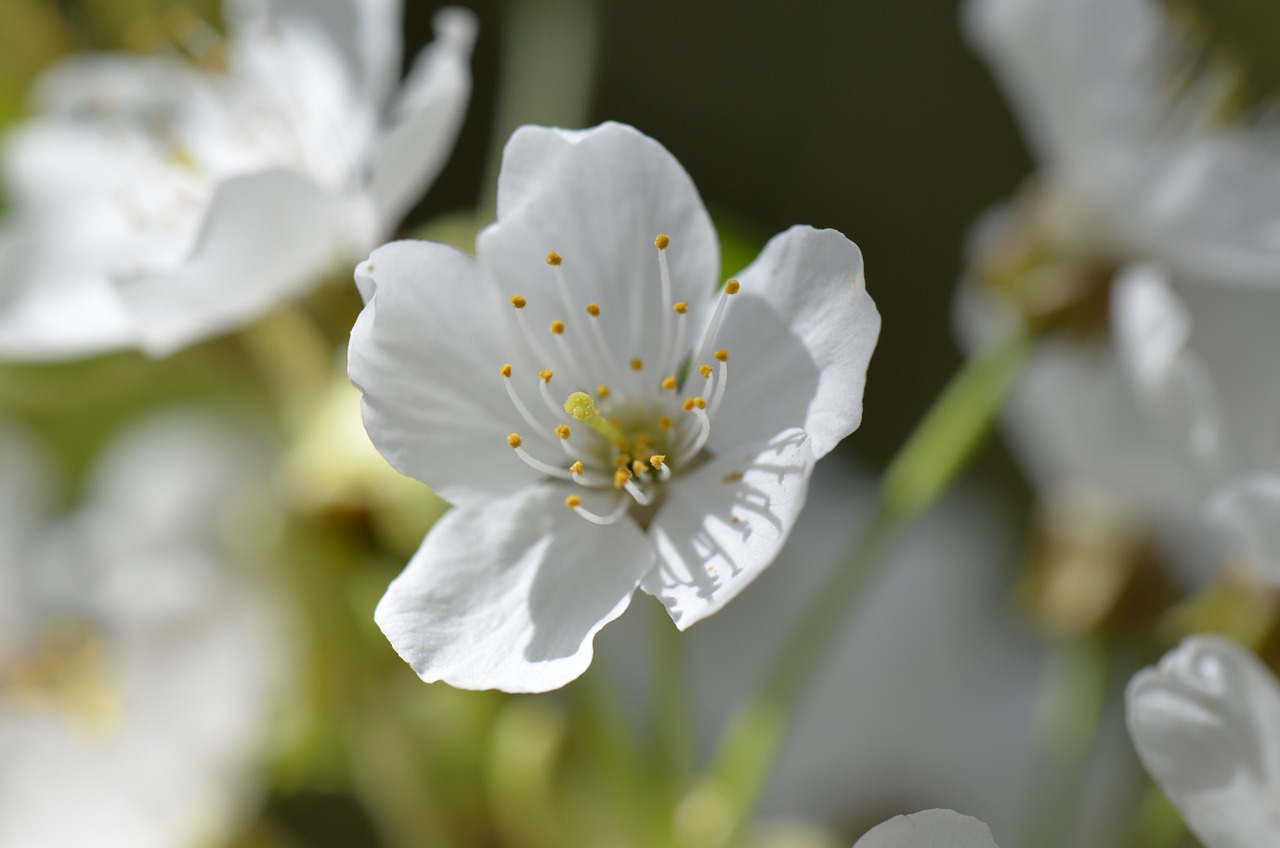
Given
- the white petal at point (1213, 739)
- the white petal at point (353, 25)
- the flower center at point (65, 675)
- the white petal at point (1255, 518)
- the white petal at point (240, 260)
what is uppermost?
the white petal at point (353, 25)

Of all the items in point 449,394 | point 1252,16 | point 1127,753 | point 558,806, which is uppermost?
point 449,394

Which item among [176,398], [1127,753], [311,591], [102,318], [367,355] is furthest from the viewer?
[176,398]

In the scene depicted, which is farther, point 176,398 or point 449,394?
point 176,398

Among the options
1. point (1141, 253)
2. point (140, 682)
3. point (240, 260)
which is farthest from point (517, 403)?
point (140, 682)

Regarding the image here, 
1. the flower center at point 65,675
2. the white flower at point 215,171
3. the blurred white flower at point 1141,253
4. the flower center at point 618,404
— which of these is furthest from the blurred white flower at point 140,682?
the blurred white flower at point 1141,253

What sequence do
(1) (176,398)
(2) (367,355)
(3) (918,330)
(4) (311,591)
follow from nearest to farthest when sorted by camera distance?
(2) (367,355) → (4) (311,591) → (1) (176,398) → (3) (918,330)

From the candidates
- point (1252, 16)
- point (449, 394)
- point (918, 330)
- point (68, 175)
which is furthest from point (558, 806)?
point (1252, 16)

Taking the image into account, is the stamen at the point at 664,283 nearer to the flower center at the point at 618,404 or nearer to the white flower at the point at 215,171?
the flower center at the point at 618,404

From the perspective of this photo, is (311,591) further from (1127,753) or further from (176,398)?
(1127,753)
